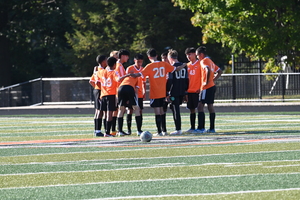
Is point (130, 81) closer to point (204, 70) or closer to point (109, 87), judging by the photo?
point (109, 87)

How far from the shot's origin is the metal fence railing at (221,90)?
29.8m

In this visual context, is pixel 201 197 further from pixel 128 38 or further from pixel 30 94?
pixel 128 38

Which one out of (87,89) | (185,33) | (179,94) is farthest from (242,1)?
(179,94)

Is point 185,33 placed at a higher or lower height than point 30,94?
higher

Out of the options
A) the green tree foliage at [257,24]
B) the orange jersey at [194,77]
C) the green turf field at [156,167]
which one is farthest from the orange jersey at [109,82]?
the green tree foliage at [257,24]

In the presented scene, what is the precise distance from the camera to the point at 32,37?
48.9m

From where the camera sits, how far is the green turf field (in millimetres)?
7496

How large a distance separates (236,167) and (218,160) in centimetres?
84

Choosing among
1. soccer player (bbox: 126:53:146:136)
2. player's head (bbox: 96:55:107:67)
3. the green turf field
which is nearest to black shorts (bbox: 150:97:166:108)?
soccer player (bbox: 126:53:146:136)

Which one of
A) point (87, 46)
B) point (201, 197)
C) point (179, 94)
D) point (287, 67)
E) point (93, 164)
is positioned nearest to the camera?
point (201, 197)

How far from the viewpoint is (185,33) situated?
4591 centimetres

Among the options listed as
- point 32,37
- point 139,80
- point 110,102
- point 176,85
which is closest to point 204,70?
point 176,85

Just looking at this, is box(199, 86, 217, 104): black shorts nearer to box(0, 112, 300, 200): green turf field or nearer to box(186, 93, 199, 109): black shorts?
box(186, 93, 199, 109): black shorts

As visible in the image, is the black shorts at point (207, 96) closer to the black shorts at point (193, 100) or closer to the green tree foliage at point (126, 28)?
the black shorts at point (193, 100)
